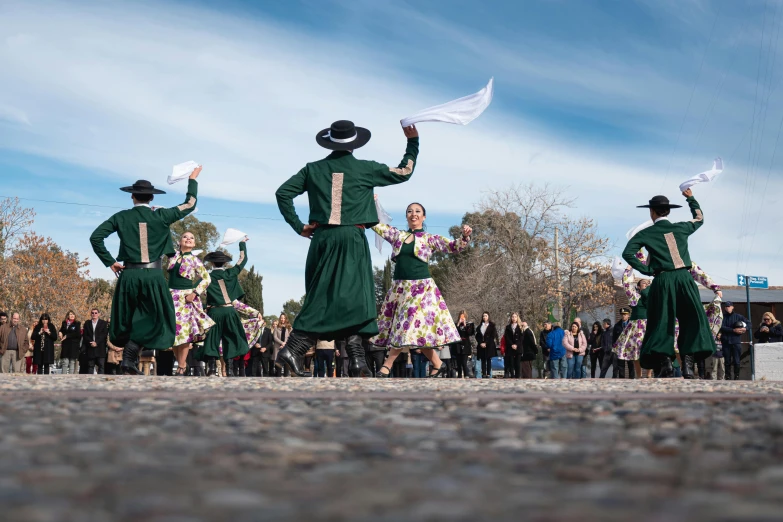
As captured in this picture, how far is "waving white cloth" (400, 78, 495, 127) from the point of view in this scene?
9555mm

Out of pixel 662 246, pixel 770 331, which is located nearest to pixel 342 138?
pixel 662 246

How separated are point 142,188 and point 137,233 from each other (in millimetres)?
621

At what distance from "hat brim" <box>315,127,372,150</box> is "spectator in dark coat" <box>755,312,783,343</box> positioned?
1195cm

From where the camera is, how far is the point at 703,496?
6.91 feet

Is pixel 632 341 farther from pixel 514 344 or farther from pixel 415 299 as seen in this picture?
pixel 514 344

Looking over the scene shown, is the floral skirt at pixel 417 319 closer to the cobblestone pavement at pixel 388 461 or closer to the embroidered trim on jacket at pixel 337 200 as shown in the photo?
the embroidered trim on jacket at pixel 337 200

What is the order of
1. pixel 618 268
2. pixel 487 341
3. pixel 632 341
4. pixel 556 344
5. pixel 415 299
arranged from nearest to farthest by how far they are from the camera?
pixel 415 299, pixel 632 341, pixel 618 268, pixel 556 344, pixel 487 341

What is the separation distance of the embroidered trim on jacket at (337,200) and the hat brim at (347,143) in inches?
16.8

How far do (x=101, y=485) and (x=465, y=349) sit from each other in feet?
67.6

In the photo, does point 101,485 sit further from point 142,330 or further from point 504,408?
point 142,330

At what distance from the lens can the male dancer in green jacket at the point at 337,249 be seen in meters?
8.93

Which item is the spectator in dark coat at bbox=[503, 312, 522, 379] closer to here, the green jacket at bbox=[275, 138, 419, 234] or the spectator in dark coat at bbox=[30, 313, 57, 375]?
the spectator in dark coat at bbox=[30, 313, 57, 375]

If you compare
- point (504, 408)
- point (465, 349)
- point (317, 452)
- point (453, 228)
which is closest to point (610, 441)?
point (317, 452)

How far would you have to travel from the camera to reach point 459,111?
9695 millimetres
